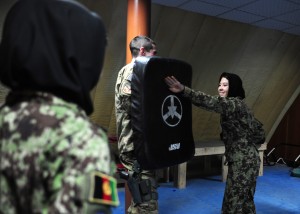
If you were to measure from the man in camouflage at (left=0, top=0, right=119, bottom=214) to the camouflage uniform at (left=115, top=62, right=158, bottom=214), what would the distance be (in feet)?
4.07

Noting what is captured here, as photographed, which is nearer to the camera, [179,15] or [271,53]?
[179,15]

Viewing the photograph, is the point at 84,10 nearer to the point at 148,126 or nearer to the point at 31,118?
the point at 31,118

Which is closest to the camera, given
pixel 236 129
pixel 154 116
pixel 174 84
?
pixel 154 116

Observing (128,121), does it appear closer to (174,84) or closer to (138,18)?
(174,84)

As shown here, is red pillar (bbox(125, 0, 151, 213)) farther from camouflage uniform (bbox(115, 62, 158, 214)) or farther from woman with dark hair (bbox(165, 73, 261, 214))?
camouflage uniform (bbox(115, 62, 158, 214))

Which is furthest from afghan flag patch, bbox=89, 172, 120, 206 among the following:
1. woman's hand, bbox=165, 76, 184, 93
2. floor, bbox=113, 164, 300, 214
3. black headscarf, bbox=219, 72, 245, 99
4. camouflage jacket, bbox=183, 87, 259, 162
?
floor, bbox=113, 164, 300, 214

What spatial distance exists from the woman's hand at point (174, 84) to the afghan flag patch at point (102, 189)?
4.10ft

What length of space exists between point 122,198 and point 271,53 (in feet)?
12.4

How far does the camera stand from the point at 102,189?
2.12 ft

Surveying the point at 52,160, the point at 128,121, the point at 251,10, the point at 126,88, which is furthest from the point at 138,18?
the point at 52,160

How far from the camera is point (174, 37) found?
4.51 metres

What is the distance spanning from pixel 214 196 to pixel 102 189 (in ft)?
12.9

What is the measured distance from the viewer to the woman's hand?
1.88 metres

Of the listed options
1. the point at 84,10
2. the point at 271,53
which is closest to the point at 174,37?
the point at 271,53
